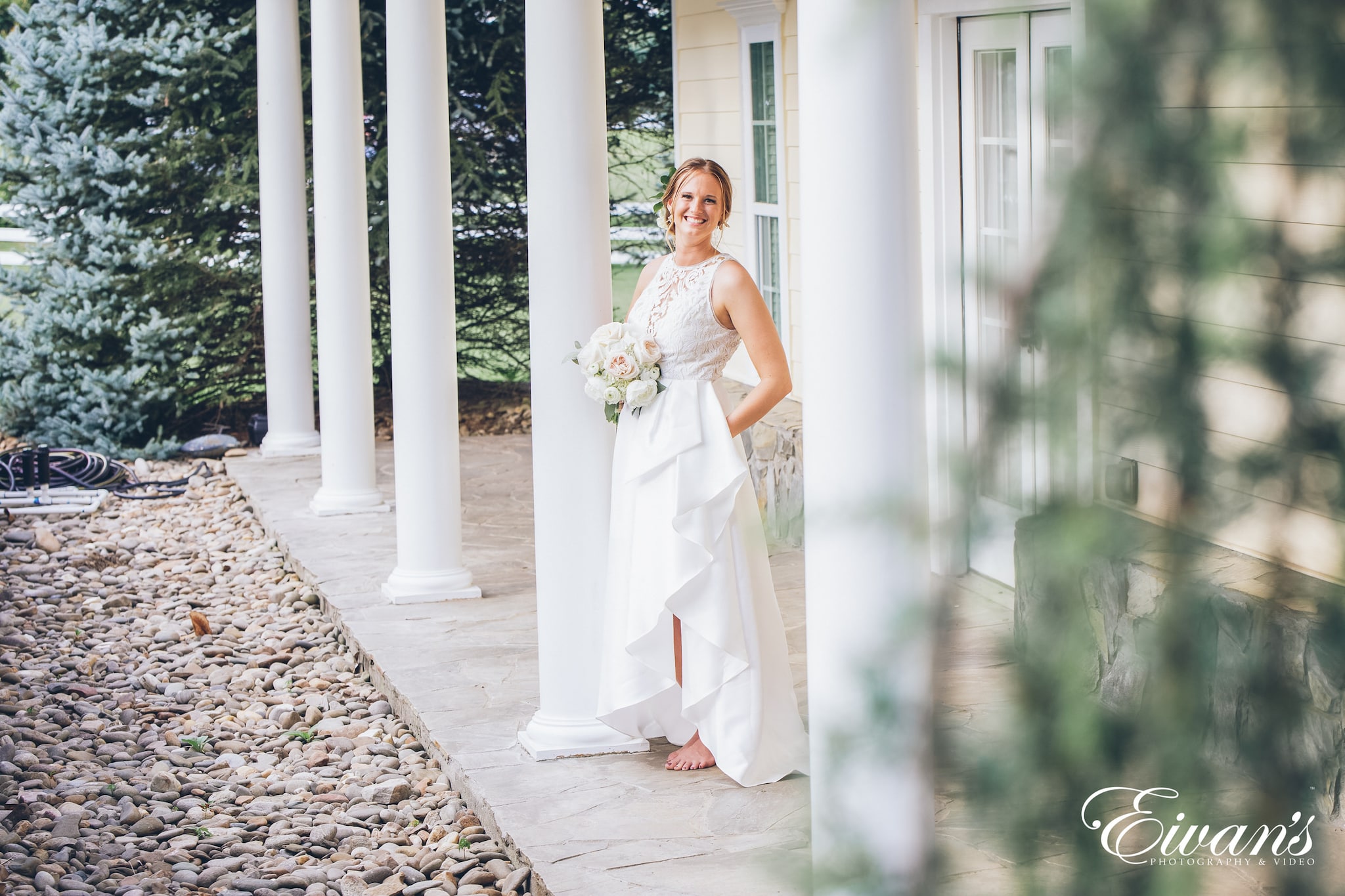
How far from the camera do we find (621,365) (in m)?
4.45

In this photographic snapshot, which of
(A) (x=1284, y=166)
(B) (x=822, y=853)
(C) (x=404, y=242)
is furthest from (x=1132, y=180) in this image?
(C) (x=404, y=242)

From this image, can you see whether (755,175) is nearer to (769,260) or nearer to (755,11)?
(769,260)

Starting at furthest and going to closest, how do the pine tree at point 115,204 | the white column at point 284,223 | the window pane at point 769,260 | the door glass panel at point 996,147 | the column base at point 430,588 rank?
the pine tree at point 115,204 < the white column at point 284,223 < the window pane at point 769,260 < the column base at point 430,588 < the door glass panel at point 996,147

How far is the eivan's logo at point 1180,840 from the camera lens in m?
1.04

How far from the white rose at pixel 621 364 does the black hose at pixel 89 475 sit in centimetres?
719

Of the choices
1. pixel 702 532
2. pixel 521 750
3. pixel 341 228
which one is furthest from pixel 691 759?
pixel 341 228

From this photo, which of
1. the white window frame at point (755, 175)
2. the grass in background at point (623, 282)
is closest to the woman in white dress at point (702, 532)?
the white window frame at point (755, 175)

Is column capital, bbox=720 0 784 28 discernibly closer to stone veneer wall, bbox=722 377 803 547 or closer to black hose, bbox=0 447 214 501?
stone veneer wall, bbox=722 377 803 547

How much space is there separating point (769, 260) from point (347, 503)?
3229 millimetres

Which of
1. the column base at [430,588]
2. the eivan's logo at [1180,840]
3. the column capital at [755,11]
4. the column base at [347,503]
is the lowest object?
the column base at [430,588]

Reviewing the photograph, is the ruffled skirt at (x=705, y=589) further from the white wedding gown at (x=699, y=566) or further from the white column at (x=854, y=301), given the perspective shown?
the white column at (x=854, y=301)

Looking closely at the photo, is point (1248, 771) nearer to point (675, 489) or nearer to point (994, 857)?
point (994, 857)

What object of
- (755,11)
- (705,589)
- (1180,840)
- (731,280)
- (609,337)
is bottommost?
(705,589)

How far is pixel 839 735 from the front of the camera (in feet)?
3.65
